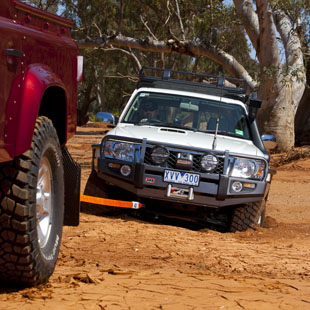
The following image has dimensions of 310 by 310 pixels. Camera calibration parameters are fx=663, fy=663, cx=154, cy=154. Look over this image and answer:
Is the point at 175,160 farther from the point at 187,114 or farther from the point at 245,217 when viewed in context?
the point at 187,114

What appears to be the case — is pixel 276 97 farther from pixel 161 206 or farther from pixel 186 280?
pixel 186 280

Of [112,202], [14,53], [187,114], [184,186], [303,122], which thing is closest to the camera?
[14,53]

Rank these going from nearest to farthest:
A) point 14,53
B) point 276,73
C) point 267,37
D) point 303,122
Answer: point 14,53, point 276,73, point 267,37, point 303,122

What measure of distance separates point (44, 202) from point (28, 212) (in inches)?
25.8

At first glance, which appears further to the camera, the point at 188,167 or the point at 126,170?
the point at 126,170

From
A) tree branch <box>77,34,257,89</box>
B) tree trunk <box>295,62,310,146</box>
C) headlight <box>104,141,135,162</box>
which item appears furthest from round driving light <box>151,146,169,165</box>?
tree trunk <box>295,62,310,146</box>

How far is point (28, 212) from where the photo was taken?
3.54m

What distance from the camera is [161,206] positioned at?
285 inches

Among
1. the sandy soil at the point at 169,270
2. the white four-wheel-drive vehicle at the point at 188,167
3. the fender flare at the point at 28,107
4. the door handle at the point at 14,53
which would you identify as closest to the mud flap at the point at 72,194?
the sandy soil at the point at 169,270

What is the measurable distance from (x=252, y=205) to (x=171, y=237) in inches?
55.5

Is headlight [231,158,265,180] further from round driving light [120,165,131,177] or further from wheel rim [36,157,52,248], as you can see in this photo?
wheel rim [36,157,52,248]

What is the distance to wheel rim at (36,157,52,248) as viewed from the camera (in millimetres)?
4059

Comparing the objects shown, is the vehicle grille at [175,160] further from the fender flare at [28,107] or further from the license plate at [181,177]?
the fender flare at [28,107]

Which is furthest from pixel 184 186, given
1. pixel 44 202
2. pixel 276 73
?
pixel 276 73
